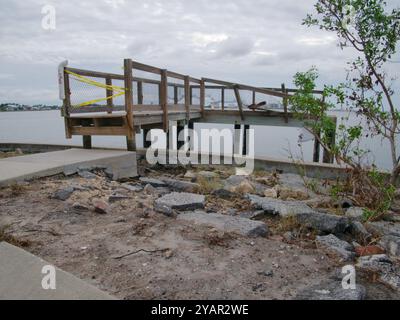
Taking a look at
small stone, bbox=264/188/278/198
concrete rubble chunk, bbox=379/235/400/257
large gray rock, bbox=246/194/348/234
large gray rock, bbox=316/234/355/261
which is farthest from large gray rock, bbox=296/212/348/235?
small stone, bbox=264/188/278/198

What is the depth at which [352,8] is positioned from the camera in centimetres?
488

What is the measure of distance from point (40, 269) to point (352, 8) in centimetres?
497

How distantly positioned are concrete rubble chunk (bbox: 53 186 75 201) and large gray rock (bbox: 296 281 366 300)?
3.30 metres

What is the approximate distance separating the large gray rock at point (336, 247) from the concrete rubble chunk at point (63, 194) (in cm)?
318

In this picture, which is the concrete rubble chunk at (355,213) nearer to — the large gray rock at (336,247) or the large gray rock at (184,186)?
the large gray rock at (336,247)

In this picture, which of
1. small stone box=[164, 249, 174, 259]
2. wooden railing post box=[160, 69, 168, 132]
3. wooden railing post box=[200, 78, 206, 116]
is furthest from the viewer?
wooden railing post box=[200, 78, 206, 116]

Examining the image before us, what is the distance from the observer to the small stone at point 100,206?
4.20m

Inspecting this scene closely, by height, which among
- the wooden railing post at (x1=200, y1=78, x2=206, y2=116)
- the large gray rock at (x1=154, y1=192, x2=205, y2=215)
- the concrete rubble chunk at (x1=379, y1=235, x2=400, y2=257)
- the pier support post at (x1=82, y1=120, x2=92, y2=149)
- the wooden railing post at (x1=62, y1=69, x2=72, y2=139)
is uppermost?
the wooden railing post at (x1=200, y1=78, x2=206, y2=116)

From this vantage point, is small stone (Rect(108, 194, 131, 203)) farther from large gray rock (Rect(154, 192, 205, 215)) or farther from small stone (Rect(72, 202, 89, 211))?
large gray rock (Rect(154, 192, 205, 215))

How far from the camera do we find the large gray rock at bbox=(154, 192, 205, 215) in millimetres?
4215

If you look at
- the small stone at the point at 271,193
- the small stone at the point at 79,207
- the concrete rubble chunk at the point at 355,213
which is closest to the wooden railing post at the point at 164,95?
the small stone at the point at 271,193

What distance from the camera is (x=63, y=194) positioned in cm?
467

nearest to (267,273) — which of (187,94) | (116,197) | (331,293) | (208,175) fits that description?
(331,293)

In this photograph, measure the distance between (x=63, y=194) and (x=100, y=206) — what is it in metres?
0.75
